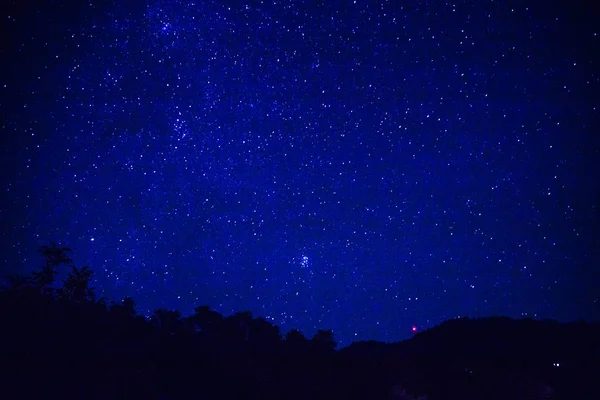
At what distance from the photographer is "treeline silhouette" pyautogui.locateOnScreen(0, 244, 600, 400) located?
988cm

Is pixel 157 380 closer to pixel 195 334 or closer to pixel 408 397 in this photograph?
pixel 195 334

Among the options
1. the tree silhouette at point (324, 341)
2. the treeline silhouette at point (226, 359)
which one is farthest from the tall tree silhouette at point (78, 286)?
the tree silhouette at point (324, 341)

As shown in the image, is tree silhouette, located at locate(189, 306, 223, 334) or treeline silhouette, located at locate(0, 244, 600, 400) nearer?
treeline silhouette, located at locate(0, 244, 600, 400)

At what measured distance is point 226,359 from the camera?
39.4 feet

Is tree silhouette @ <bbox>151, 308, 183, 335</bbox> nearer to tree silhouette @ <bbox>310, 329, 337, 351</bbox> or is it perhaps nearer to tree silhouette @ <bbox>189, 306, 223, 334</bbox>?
tree silhouette @ <bbox>189, 306, 223, 334</bbox>

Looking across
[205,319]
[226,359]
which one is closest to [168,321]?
[205,319]

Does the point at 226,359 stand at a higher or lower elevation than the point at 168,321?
lower

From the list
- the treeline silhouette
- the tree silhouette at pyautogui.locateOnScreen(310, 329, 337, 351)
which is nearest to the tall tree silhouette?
the treeline silhouette

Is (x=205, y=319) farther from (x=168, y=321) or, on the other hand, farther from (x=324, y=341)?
(x=324, y=341)

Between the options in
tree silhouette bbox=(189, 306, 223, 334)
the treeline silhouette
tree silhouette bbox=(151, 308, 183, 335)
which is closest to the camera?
the treeline silhouette

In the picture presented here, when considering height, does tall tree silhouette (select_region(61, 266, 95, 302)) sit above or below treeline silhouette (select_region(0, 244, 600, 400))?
above

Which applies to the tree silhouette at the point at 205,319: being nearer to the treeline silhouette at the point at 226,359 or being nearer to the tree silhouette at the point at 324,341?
the treeline silhouette at the point at 226,359

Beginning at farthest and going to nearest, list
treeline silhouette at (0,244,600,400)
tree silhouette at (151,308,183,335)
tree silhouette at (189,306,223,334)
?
1. tree silhouette at (189,306,223,334)
2. tree silhouette at (151,308,183,335)
3. treeline silhouette at (0,244,600,400)

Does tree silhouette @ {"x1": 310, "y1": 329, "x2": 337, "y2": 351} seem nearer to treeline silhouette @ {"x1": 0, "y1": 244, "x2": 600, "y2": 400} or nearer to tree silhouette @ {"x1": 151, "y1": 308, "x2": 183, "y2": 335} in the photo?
treeline silhouette @ {"x1": 0, "y1": 244, "x2": 600, "y2": 400}
